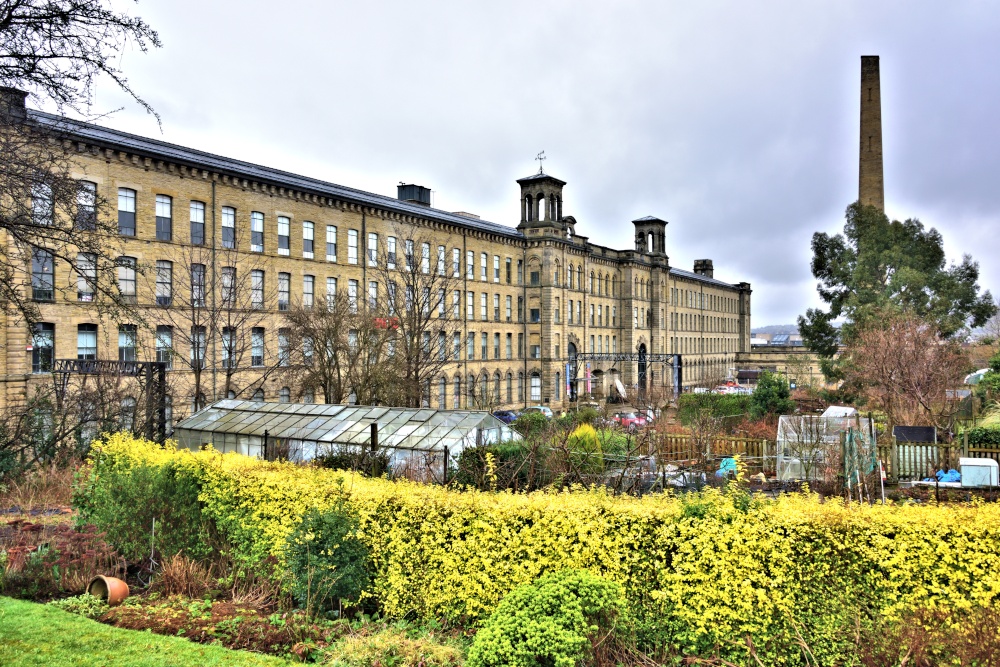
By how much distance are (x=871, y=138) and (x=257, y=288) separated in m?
51.6

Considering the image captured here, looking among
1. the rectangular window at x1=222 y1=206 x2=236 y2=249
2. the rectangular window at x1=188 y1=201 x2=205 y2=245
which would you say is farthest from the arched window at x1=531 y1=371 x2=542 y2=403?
the rectangular window at x1=188 y1=201 x2=205 y2=245

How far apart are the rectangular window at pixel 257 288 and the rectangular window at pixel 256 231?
4.27 ft

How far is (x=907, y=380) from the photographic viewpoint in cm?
3162

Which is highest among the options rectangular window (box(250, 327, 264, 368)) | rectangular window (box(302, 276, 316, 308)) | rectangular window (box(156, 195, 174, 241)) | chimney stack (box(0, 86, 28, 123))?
rectangular window (box(156, 195, 174, 241))

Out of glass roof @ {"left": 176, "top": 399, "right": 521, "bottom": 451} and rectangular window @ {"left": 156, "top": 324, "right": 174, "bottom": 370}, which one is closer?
glass roof @ {"left": 176, "top": 399, "right": 521, "bottom": 451}

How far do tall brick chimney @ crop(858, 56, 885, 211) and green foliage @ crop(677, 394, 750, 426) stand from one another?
2739 centimetres

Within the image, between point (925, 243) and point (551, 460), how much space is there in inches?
1542

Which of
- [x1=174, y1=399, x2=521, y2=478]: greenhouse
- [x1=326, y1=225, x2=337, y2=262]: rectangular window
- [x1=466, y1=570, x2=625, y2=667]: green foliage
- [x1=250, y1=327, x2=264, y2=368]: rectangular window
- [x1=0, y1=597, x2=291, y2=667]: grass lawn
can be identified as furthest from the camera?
[x1=326, y1=225, x2=337, y2=262]: rectangular window

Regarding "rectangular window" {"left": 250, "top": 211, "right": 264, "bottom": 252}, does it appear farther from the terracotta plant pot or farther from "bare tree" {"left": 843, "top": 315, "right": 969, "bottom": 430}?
"bare tree" {"left": 843, "top": 315, "right": 969, "bottom": 430}

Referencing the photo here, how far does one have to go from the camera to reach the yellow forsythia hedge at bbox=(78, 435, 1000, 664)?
25.8 ft

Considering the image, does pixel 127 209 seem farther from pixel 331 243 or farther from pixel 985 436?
pixel 985 436

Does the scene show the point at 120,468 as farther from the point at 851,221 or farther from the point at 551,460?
the point at 851,221

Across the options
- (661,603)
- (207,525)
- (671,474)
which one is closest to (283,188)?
(671,474)

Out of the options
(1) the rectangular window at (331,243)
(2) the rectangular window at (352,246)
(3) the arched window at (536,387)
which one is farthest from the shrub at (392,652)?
(3) the arched window at (536,387)
